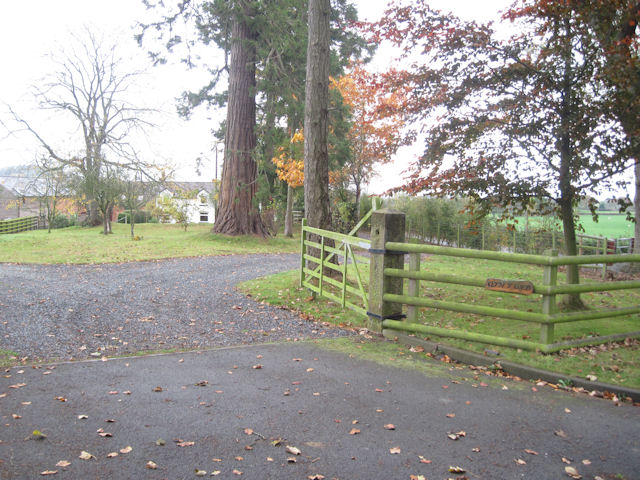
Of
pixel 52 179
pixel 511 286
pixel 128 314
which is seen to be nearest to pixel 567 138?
pixel 511 286

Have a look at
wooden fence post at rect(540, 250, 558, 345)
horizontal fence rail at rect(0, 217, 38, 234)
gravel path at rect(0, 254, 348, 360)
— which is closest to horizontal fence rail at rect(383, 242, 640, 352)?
wooden fence post at rect(540, 250, 558, 345)

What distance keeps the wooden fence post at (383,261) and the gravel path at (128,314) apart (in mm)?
775

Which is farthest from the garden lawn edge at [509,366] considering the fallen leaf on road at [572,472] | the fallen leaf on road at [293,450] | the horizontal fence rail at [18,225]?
the horizontal fence rail at [18,225]

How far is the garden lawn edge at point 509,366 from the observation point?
15.5 feet

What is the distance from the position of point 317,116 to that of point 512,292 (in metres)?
Answer: 5.78

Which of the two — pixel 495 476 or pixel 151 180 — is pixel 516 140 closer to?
pixel 495 476

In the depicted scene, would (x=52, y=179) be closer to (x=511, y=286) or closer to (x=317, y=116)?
(x=317, y=116)

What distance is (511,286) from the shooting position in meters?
5.72

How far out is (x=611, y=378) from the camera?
197 inches

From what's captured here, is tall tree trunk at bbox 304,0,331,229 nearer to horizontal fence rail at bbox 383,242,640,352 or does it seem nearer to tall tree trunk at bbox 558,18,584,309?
horizontal fence rail at bbox 383,242,640,352

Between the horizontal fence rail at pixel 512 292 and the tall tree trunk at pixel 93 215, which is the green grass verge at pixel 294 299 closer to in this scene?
the horizontal fence rail at pixel 512 292

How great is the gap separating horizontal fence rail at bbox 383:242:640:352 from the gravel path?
130 centimetres

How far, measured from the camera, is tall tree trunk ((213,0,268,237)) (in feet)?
66.5

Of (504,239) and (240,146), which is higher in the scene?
(240,146)
